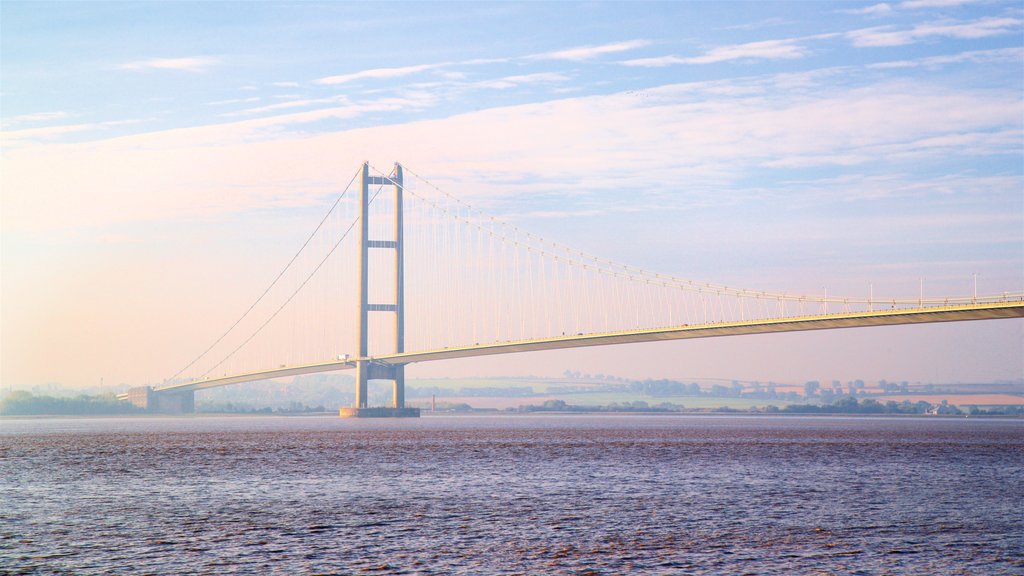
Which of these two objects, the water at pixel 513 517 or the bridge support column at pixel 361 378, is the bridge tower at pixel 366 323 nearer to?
the bridge support column at pixel 361 378

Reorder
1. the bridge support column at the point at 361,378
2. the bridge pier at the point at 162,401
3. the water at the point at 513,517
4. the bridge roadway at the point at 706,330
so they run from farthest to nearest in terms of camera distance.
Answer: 1. the bridge pier at the point at 162,401
2. the bridge support column at the point at 361,378
3. the bridge roadway at the point at 706,330
4. the water at the point at 513,517

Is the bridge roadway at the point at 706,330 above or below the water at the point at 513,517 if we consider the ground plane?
above

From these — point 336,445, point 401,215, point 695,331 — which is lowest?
point 336,445

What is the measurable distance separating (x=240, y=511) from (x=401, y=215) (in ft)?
296

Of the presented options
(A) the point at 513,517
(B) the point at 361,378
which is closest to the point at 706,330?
Answer: (B) the point at 361,378

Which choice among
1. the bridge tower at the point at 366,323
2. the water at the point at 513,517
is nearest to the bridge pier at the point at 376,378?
the bridge tower at the point at 366,323

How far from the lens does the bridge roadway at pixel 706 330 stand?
6166 centimetres

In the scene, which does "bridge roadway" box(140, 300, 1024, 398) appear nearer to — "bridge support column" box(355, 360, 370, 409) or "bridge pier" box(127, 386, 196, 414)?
"bridge support column" box(355, 360, 370, 409)

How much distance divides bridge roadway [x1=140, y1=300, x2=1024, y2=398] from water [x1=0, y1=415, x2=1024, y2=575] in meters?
15.2

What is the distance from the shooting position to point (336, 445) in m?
66.4

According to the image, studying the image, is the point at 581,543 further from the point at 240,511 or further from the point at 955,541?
the point at 240,511

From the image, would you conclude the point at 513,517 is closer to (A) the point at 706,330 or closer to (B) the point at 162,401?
(A) the point at 706,330

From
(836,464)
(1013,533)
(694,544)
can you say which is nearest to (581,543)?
(694,544)

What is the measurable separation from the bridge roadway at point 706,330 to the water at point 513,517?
15.2m
